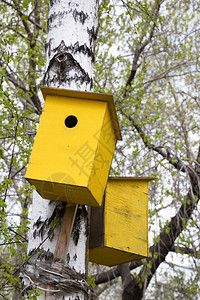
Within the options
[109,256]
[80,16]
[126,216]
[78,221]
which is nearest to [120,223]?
[126,216]

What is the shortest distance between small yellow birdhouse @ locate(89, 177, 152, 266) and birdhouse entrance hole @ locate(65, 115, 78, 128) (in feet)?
1.19

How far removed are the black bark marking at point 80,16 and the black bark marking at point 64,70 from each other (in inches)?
8.3

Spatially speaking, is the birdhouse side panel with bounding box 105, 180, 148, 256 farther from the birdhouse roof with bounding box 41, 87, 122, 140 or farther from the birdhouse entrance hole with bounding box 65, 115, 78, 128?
the birdhouse roof with bounding box 41, 87, 122, 140

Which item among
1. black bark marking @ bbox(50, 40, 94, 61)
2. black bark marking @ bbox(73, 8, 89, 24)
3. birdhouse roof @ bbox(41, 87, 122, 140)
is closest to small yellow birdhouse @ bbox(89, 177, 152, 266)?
birdhouse roof @ bbox(41, 87, 122, 140)

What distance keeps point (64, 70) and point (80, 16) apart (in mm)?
340

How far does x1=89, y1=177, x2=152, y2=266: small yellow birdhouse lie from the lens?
2172 mm

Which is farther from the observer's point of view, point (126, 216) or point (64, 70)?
point (126, 216)

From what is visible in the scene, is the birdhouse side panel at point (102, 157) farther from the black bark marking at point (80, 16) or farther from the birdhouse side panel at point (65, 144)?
the black bark marking at point (80, 16)

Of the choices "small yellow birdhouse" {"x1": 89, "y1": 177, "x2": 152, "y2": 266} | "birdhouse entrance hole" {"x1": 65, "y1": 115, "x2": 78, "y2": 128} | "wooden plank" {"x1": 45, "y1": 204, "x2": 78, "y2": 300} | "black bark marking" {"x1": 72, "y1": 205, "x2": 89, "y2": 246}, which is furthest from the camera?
"small yellow birdhouse" {"x1": 89, "y1": 177, "x2": 152, "y2": 266}

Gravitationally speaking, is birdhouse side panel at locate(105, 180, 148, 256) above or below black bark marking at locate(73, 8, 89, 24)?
below

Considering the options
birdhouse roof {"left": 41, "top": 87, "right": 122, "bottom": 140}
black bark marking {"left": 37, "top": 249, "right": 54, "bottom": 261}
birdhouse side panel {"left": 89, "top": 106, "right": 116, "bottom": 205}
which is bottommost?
black bark marking {"left": 37, "top": 249, "right": 54, "bottom": 261}

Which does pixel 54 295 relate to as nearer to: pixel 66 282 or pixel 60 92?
pixel 66 282

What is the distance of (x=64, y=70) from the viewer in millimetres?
2070

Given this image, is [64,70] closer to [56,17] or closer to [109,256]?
[56,17]
